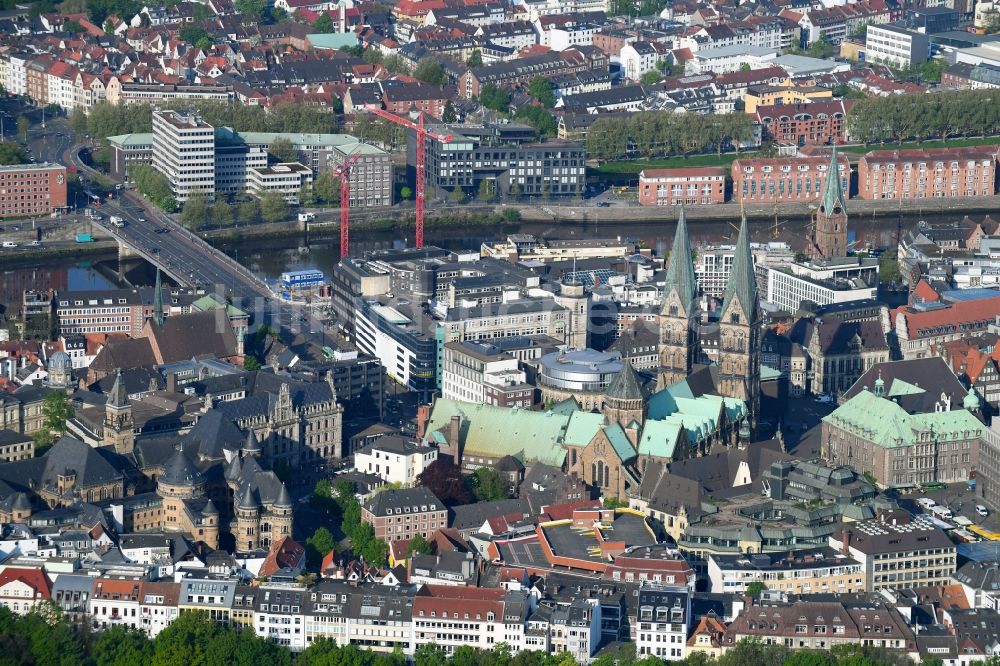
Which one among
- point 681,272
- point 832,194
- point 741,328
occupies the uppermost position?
point 681,272

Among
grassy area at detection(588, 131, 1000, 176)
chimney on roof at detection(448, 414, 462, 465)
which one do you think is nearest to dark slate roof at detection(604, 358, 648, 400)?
Answer: chimney on roof at detection(448, 414, 462, 465)

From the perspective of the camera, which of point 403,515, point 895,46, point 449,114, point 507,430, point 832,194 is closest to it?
point 403,515

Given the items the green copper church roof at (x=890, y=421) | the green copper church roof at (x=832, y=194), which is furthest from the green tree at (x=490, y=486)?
the green copper church roof at (x=832, y=194)

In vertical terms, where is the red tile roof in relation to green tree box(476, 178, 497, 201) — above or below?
above

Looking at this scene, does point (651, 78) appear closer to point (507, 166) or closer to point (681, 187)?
point (681, 187)

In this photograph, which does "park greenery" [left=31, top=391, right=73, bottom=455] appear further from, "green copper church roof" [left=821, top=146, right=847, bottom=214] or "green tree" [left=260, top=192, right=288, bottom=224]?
"green copper church roof" [left=821, top=146, right=847, bottom=214]

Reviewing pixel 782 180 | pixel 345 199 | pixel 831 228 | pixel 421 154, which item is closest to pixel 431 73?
pixel 421 154
